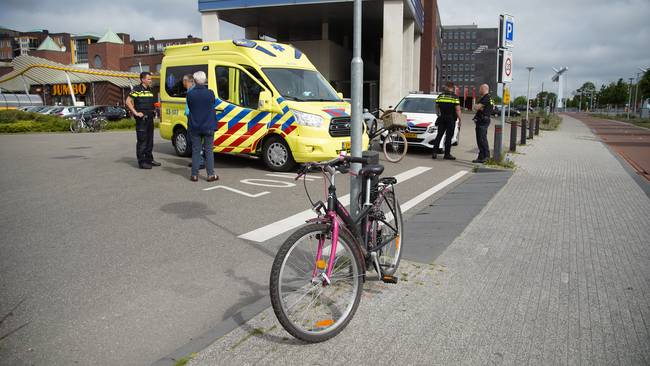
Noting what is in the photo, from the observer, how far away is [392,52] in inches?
1176

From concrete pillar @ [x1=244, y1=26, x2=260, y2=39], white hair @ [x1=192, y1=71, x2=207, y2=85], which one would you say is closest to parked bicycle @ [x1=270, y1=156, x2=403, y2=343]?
white hair @ [x1=192, y1=71, x2=207, y2=85]

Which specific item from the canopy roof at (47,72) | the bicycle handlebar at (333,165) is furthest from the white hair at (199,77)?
the canopy roof at (47,72)

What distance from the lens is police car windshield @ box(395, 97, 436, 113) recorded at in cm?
1483

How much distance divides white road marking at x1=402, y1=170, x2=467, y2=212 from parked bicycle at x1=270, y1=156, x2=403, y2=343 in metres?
3.84

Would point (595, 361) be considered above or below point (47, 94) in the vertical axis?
below

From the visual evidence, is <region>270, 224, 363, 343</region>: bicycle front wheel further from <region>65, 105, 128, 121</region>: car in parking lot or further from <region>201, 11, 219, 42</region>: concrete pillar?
Result: <region>201, 11, 219, 42</region>: concrete pillar

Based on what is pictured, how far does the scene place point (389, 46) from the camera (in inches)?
1174

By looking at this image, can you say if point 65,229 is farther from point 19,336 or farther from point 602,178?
point 602,178

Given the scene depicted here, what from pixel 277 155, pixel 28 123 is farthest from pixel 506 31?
pixel 28 123

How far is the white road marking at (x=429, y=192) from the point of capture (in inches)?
299

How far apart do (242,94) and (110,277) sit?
6.70 meters

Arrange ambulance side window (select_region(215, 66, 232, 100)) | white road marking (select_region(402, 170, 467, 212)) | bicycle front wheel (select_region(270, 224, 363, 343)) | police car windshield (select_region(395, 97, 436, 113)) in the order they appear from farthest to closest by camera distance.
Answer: police car windshield (select_region(395, 97, 436, 113)) → ambulance side window (select_region(215, 66, 232, 100)) → white road marking (select_region(402, 170, 467, 212)) → bicycle front wheel (select_region(270, 224, 363, 343))

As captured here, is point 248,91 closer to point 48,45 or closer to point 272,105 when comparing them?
point 272,105

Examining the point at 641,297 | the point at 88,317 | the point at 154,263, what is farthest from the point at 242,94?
the point at 641,297
